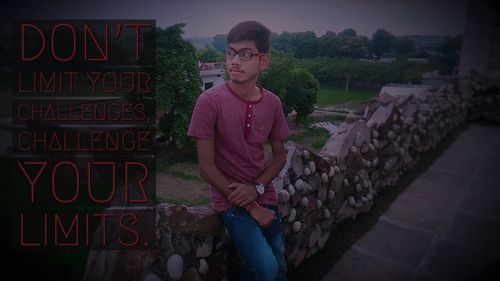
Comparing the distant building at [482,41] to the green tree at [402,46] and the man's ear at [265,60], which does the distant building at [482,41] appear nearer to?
the green tree at [402,46]

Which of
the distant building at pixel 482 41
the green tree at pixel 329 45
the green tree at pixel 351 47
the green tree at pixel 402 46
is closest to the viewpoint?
the green tree at pixel 329 45

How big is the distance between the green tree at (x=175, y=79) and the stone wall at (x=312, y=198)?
0.71 metres

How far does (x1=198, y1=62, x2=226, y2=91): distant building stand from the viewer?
201cm

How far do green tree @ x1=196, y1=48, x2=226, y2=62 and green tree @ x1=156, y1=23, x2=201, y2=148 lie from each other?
41 millimetres

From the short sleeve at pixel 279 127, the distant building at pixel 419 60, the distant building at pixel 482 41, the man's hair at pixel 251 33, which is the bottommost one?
the short sleeve at pixel 279 127

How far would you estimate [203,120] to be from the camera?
1.72 metres

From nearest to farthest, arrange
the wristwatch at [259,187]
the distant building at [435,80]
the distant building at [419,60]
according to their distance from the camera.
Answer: the wristwatch at [259,187] < the distant building at [419,60] < the distant building at [435,80]

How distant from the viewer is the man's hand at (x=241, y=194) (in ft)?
5.97

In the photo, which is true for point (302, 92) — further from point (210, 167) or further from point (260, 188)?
point (210, 167)

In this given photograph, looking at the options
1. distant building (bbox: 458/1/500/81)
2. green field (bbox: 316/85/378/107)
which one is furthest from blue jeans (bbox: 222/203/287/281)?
distant building (bbox: 458/1/500/81)

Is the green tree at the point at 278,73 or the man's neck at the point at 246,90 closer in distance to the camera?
the man's neck at the point at 246,90

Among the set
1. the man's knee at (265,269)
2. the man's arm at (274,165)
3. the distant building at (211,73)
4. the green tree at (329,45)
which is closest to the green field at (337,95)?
the green tree at (329,45)

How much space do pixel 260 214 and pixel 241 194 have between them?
0.57 ft

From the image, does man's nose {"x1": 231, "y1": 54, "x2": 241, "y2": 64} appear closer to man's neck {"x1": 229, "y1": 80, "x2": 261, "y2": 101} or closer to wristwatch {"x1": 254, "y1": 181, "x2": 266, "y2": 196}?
man's neck {"x1": 229, "y1": 80, "x2": 261, "y2": 101}
